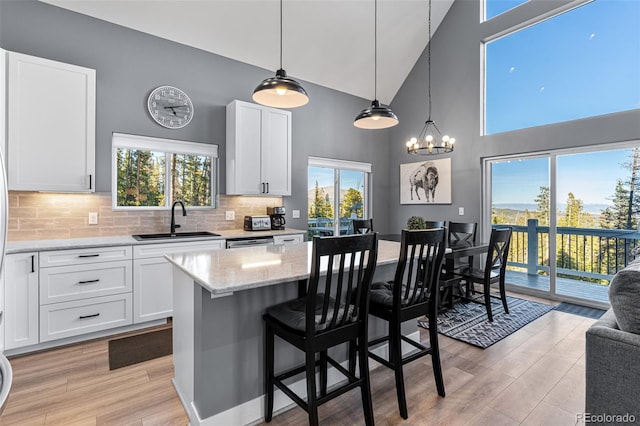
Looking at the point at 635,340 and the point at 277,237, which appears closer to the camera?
the point at 635,340

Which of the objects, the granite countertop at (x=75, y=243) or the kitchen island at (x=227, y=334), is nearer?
the kitchen island at (x=227, y=334)

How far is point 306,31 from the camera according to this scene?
176 inches

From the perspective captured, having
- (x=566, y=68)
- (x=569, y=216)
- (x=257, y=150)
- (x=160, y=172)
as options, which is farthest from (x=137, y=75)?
(x=569, y=216)

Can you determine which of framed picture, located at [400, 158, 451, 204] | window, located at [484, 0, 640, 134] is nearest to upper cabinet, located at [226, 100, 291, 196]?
framed picture, located at [400, 158, 451, 204]

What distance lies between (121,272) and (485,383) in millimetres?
3268

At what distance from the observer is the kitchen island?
5.61ft

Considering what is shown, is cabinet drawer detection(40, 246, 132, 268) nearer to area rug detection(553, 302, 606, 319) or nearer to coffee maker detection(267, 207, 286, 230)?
coffee maker detection(267, 207, 286, 230)

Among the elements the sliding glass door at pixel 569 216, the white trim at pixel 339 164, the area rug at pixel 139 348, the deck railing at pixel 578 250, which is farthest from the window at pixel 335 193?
the area rug at pixel 139 348

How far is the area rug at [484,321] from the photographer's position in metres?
3.07

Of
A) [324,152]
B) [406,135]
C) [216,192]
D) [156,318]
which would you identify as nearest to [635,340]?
[156,318]

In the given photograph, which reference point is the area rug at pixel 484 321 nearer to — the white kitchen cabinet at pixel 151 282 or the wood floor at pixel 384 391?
the wood floor at pixel 384 391

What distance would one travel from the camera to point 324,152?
5.37 m

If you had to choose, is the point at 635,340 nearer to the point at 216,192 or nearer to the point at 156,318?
the point at 156,318

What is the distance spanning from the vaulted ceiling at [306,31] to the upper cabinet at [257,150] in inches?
33.5
